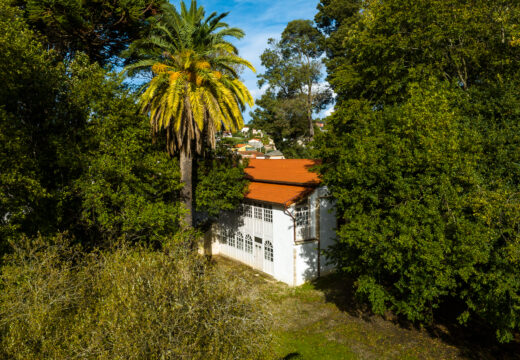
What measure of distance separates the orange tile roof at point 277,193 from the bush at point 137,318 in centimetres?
1197

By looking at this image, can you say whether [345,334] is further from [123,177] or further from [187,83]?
[187,83]

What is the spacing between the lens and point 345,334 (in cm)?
1512

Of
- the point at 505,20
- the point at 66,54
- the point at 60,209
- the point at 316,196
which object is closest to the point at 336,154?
the point at 316,196

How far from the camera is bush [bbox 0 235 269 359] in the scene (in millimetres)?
6707

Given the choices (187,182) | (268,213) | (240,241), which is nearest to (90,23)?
(187,182)

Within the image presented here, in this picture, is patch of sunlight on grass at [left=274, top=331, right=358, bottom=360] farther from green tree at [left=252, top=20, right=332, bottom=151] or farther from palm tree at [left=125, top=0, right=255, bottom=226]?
green tree at [left=252, top=20, right=332, bottom=151]

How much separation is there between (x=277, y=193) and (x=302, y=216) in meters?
2.44

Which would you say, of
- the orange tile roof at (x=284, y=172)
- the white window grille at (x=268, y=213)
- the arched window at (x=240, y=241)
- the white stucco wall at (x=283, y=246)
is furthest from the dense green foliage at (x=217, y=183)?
the arched window at (x=240, y=241)

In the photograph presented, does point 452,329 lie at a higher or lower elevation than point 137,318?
lower

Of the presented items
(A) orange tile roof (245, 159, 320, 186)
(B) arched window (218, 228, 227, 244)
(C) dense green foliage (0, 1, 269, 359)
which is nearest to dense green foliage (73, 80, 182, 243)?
(C) dense green foliage (0, 1, 269, 359)

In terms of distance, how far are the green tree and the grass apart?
112 ft

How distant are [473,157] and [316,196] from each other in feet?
34.2

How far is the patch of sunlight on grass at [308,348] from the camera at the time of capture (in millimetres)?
13250

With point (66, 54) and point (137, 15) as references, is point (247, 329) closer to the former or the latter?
point (137, 15)
